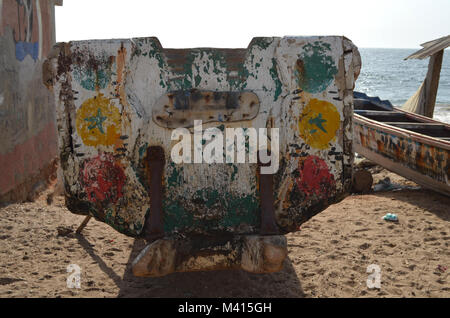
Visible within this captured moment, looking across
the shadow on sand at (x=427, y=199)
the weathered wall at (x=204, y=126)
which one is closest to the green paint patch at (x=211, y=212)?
the weathered wall at (x=204, y=126)

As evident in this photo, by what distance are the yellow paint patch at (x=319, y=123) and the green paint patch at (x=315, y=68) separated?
10 centimetres

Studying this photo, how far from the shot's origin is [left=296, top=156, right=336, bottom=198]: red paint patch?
2.90m

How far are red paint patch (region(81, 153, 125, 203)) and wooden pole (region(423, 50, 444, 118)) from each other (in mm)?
9181

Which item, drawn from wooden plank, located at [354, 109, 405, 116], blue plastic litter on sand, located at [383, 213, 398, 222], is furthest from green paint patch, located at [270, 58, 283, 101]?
wooden plank, located at [354, 109, 405, 116]

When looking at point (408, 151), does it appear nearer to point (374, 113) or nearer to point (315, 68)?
point (374, 113)

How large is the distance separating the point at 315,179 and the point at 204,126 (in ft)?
2.63

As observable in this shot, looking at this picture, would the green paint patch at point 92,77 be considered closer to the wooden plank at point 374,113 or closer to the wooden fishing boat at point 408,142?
the wooden fishing boat at point 408,142

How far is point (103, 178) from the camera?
2836 millimetres

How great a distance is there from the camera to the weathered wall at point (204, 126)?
279 centimetres

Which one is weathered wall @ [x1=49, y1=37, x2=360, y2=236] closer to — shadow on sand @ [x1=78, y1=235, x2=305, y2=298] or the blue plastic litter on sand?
shadow on sand @ [x1=78, y1=235, x2=305, y2=298]

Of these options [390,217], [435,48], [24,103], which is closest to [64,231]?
[24,103]

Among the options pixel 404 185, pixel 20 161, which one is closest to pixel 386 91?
pixel 404 185

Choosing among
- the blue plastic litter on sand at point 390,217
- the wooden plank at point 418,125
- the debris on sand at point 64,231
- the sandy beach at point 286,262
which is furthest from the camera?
the wooden plank at point 418,125

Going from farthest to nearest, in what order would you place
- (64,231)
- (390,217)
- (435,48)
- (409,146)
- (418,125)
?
1. (435,48)
2. (418,125)
3. (409,146)
4. (390,217)
5. (64,231)
